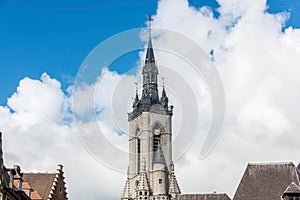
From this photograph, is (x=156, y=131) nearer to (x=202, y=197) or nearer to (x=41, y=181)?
(x=202, y=197)

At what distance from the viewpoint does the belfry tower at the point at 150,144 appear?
15250 centimetres

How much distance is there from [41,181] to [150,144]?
8412 centimetres

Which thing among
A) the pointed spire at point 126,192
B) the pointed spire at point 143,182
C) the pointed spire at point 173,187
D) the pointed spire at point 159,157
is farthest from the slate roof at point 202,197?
the pointed spire at point 126,192

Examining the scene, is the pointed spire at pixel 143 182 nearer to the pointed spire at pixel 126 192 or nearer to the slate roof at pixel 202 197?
the pointed spire at pixel 126 192

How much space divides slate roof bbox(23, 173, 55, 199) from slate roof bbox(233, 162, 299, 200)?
1055 inches

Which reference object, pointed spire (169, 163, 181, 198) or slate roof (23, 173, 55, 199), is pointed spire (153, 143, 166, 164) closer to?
pointed spire (169, 163, 181, 198)

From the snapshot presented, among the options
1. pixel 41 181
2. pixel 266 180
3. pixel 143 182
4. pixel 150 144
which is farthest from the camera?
pixel 150 144

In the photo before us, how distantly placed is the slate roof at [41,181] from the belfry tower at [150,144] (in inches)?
2703

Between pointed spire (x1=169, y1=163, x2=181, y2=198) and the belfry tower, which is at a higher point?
the belfry tower

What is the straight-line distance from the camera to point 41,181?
267 ft

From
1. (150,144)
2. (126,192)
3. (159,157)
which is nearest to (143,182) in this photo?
(159,157)

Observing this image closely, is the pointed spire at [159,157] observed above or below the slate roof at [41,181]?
above

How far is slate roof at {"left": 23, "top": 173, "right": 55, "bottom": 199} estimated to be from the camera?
3142 inches

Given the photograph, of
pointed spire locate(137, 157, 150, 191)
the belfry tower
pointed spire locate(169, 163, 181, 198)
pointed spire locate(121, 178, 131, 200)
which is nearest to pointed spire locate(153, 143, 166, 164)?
the belfry tower
